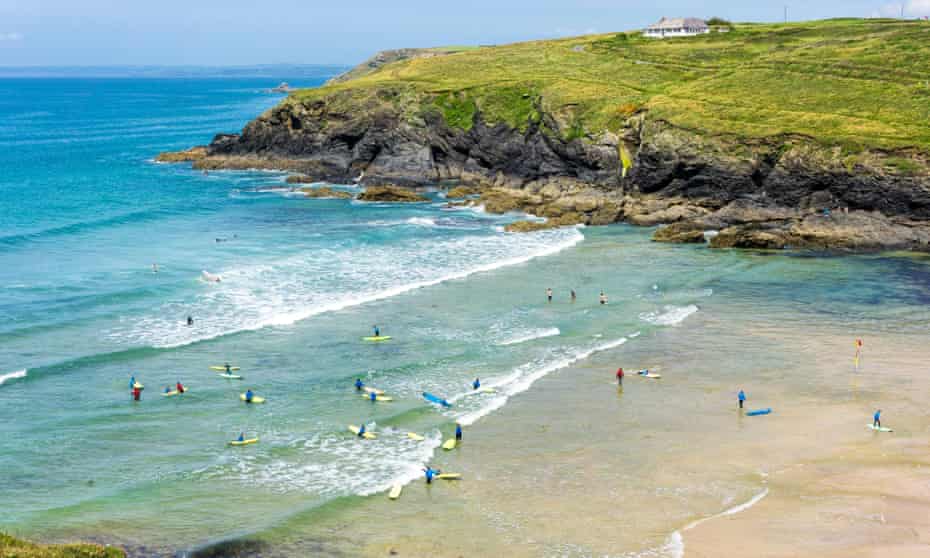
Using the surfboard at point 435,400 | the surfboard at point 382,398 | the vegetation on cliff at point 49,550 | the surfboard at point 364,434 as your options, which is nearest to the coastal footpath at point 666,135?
the surfboard at point 435,400

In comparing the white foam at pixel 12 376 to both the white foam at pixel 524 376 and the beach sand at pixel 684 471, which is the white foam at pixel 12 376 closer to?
the beach sand at pixel 684 471

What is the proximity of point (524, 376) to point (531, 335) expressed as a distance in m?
6.58

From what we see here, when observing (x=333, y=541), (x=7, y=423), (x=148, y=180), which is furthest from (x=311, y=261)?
(x=148, y=180)

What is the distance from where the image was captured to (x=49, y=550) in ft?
82.2

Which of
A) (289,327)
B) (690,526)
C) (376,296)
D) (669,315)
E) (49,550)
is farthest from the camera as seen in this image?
(376,296)

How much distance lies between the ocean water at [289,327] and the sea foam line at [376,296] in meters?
0.21

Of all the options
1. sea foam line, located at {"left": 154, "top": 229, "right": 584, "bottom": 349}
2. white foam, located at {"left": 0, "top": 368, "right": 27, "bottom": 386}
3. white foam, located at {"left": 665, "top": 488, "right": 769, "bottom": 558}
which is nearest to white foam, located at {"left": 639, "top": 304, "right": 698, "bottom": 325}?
sea foam line, located at {"left": 154, "top": 229, "right": 584, "bottom": 349}

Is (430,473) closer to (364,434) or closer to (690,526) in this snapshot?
(364,434)

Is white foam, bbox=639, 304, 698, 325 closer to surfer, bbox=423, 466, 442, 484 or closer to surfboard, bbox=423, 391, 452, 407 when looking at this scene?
surfboard, bbox=423, 391, 452, 407

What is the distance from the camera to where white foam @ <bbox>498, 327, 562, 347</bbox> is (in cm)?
5034

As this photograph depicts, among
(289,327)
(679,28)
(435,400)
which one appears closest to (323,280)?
(289,327)

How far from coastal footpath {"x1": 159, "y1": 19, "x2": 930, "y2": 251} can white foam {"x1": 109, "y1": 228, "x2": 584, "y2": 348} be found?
7.34 m

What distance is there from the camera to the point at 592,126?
91938 millimetres

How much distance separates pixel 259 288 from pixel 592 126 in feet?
143
